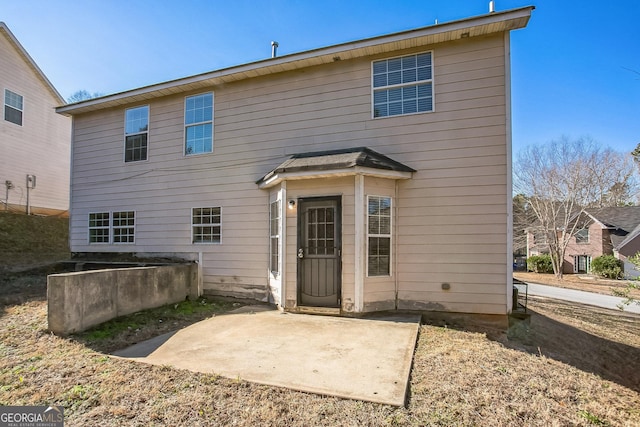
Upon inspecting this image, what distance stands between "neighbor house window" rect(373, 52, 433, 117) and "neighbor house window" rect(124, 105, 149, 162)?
20.4 feet

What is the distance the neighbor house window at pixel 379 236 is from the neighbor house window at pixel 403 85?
1.83 metres

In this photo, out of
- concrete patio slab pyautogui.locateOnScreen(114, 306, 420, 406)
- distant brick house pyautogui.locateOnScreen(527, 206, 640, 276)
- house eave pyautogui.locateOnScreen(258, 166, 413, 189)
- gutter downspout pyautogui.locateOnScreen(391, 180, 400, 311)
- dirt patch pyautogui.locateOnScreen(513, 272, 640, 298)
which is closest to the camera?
concrete patio slab pyautogui.locateOnScreen(114, 306, 420, 406)

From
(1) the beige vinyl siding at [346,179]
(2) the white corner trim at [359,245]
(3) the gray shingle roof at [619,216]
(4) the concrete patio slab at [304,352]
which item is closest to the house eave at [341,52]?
(1) the beige vinyl siding at [346,179]

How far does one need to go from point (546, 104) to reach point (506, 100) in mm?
12490

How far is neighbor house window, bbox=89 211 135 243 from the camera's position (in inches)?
356

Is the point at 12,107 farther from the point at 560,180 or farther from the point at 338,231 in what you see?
the point at 560,180

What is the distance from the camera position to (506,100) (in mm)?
→ 5785

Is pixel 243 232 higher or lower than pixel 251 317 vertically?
higher

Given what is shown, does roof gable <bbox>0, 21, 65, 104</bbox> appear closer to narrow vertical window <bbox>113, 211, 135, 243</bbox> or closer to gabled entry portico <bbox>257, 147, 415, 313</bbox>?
narrow vertical window <bbox>113, 211, 135, 243</bbox>

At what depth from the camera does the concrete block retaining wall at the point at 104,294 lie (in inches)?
182

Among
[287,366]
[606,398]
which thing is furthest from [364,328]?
[606,398]

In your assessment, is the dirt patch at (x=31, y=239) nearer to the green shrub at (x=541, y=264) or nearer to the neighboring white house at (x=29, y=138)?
the neighboring white house at (x=29, y=138)

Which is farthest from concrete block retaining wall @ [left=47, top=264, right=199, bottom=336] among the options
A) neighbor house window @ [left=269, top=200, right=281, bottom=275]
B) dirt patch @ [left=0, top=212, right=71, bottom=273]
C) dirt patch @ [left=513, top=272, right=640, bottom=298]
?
dirt patch @ [left=513, top=272, right=640, bottom=298]

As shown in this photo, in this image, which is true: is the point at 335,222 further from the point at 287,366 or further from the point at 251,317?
the point at 287,366
